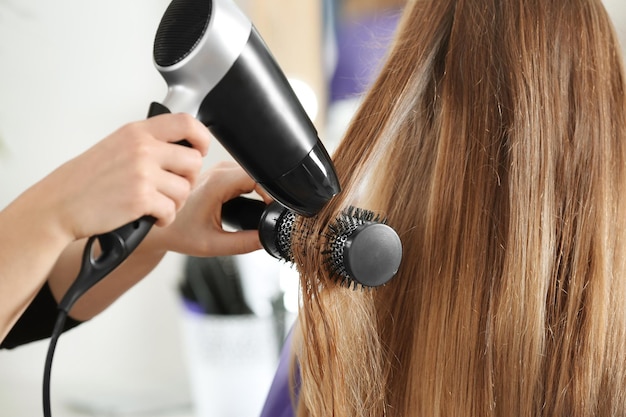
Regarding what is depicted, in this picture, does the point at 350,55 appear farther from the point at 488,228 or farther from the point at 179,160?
the point at 179,160

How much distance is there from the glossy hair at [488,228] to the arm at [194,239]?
134 millimetres

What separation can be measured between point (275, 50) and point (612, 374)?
3.55ft

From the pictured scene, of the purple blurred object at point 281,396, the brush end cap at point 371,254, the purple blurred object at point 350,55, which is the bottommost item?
the purple blurred object at point 350,55

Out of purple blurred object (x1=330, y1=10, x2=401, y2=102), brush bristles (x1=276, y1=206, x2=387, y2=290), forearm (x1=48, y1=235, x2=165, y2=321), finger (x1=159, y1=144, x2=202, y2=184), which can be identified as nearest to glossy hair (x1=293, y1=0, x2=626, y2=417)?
brush bristles (x1=276, y1=206, x2=387, y2=290)

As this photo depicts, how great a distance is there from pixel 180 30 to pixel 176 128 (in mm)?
64

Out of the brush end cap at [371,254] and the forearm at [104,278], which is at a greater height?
the brush end cap at [371,254]

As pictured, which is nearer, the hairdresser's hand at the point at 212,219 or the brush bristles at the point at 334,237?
the brush bristles at the point at 334,237

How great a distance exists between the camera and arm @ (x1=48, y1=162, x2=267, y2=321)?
2.38 ft

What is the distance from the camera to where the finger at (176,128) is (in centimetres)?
49

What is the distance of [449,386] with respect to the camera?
601 mm

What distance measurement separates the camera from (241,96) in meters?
0.51

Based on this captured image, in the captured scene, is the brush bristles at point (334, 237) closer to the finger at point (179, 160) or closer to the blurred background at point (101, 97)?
the finger at point (179, 160)

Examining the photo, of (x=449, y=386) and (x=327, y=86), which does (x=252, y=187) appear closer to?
(x=449, y=386)

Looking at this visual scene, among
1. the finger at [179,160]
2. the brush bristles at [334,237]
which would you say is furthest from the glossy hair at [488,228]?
the finger at [179,160]
